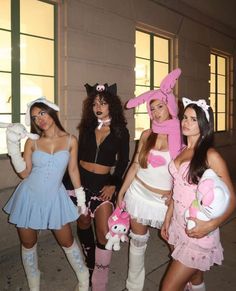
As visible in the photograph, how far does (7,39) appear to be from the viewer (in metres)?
4.27

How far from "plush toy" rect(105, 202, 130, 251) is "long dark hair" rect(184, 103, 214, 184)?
1.03 m

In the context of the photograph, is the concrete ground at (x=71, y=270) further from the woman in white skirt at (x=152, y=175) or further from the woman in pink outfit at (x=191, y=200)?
the woman in pink outfit at (x=191, y=200)

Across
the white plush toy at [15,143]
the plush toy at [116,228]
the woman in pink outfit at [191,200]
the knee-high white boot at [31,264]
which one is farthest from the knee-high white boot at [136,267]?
the white plush toy at [15,143]

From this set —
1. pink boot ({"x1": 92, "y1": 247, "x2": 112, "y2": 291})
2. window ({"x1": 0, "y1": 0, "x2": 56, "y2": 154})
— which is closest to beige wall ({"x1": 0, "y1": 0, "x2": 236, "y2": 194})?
window ({"x1": 0, "y1": 0, "x2": 56, "y2": 154})

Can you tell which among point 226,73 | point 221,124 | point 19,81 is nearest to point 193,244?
point 19,81

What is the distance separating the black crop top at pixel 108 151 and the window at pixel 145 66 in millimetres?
3034

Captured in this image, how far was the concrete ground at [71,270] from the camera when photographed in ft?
11.4

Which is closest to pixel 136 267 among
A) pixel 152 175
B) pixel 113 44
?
pixel 152 175

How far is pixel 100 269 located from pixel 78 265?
0.80 feet

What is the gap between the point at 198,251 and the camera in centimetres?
228

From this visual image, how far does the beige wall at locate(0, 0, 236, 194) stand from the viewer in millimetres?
4777

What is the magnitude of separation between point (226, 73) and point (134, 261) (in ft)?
26.4

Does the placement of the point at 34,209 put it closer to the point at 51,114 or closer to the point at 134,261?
the point at 51,114

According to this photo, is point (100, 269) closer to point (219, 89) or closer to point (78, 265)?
point (78, 265)
